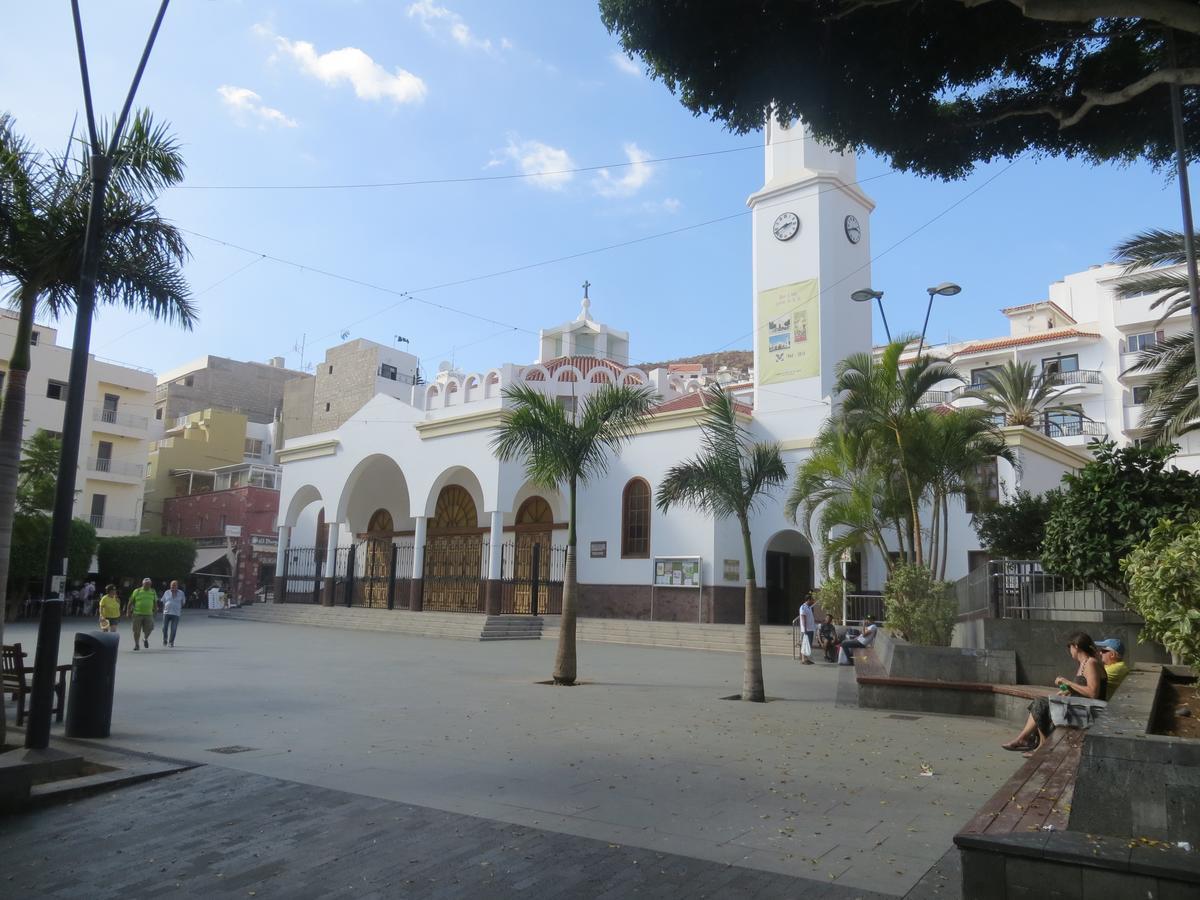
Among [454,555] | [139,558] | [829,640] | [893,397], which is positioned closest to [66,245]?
[893,397]

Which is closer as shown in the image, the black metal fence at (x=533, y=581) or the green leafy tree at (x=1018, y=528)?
the green leafy tree at (x=1018, y=528)

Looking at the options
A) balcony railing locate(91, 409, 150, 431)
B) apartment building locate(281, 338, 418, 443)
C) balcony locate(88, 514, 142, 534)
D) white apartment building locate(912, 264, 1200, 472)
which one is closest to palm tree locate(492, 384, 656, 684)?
white apartment building locate(912, 264, 1200, 472)

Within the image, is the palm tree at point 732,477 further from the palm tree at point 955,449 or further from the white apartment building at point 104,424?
the white apartment building at point 104,424

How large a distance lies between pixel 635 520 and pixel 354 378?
26.1 meters

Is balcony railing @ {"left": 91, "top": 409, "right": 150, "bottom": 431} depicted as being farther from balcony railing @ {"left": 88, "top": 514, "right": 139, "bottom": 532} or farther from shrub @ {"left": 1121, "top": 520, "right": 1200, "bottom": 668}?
shrub @ {"left": 1121, "top": 520, "right": 1200, "bottom": 668}

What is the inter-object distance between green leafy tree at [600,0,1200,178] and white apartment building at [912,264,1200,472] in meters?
30.8

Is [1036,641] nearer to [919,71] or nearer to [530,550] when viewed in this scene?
[919,71]

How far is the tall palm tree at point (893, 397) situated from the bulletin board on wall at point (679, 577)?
410 inches

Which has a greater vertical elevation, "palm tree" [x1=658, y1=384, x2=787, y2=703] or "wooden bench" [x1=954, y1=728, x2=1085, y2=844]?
"palm tree" [x1=658, y1=384, x2=787, y2=703]

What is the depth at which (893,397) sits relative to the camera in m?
15.7

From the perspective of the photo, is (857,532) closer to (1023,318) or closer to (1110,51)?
(1110,51)

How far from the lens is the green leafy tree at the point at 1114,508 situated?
9.88 meters

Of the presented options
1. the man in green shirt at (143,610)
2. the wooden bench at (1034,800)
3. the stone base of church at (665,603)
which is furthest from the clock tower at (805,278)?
the wooden bench at (1034,800)

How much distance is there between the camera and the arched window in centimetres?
2786
